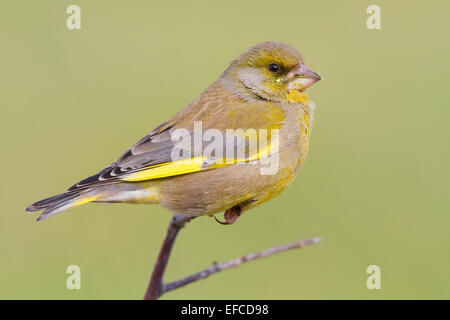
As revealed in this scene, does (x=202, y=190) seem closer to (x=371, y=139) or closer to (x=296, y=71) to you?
(x=296, y=71)

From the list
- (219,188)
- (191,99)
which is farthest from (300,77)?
(191,99)

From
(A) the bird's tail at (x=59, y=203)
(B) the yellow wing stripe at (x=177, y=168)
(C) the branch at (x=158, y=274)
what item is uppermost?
(B) the yellow wing stripe at (x=177, y=168)

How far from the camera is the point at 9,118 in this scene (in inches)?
296

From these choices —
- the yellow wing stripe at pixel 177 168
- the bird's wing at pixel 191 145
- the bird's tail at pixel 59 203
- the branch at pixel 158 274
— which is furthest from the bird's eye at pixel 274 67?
the branch at pixel 158 274

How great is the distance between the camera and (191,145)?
4391mm

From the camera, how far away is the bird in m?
4.22

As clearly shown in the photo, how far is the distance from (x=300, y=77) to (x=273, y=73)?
19cm

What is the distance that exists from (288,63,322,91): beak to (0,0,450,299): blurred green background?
2175 mm

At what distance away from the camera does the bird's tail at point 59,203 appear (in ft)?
13.4

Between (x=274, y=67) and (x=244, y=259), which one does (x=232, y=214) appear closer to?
(x=244, y=259)

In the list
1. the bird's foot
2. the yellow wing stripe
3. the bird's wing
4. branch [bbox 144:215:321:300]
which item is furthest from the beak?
branch [bbox 144:215:321:300]

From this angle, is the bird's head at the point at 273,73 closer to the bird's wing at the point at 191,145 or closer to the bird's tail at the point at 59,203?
the bird's wing at the point at 191,145

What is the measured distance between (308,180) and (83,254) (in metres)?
2.31

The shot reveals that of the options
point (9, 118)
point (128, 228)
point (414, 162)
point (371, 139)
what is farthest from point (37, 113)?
point (414, 162)
